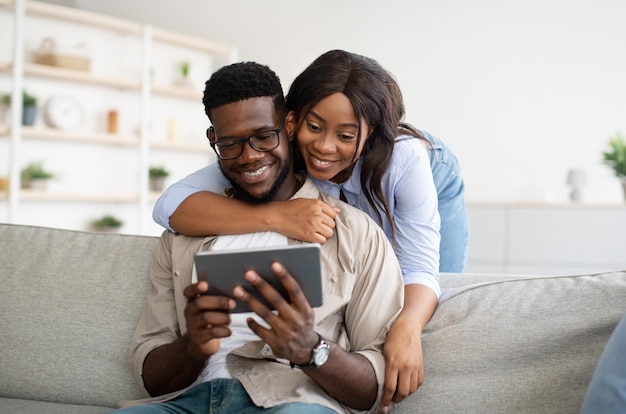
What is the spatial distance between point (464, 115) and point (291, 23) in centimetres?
204

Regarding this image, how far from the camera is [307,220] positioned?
1.72m

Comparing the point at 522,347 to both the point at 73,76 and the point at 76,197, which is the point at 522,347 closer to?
the point at 76,197

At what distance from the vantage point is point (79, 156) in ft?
21.3

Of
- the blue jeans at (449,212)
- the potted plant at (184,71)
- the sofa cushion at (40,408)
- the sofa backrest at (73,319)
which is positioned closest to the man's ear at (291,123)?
the sofa backrest at (73,319)

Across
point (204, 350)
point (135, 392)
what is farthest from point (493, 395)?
point (135, 392)

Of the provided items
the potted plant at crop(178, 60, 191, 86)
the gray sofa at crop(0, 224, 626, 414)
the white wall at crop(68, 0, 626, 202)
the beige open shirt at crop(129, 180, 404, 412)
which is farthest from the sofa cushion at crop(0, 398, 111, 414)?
the potted plant at crop(178, 60, 191, 86)

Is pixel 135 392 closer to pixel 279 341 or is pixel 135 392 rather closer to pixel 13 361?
pixel 13 361

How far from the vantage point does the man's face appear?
68.6 inches

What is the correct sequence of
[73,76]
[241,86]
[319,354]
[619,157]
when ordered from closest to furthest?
[319,354] → [241,86] → [619,157] → [73,76]

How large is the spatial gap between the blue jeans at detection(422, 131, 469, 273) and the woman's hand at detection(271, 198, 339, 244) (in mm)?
768

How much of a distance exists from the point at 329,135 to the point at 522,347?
26.5 inches

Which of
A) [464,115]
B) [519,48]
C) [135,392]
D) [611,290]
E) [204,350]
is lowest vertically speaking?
[135,392]

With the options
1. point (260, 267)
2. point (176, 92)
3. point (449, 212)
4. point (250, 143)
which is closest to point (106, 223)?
point (176, 92)

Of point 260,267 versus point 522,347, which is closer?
point 260,267
